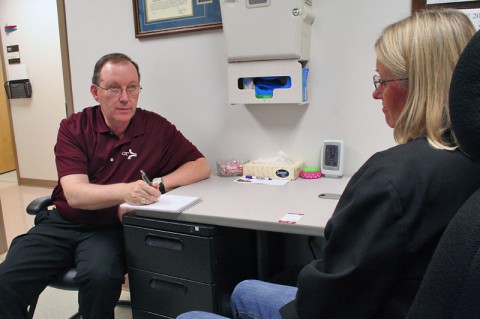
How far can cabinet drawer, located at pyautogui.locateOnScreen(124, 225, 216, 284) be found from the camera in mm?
1431

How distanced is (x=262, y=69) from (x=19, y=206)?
10.1 feet

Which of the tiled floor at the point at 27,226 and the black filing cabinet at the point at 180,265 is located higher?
the black filing cabinet at the point at 180,265

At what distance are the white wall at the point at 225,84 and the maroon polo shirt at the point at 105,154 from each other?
322 millimetres

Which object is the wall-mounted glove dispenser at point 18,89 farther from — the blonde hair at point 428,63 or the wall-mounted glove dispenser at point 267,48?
the blonde hair at point 428,63

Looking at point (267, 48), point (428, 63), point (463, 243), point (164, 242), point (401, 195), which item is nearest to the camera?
point (463, 243)

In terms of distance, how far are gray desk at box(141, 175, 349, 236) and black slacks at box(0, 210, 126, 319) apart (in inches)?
12.3

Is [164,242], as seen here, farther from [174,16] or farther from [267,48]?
[174,16]

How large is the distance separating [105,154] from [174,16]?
→ 0.81 meters

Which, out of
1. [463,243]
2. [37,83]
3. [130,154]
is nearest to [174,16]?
[130,154]

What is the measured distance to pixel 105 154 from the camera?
1809 mm

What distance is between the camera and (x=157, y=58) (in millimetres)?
2207

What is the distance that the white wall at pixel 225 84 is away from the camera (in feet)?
5.85

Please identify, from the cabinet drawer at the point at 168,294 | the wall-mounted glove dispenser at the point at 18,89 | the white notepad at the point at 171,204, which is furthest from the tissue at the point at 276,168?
the wall-mounted glove dispenser at the point at 18,89

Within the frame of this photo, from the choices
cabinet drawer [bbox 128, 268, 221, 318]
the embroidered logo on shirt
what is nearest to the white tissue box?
the embroidered logo on shirt
